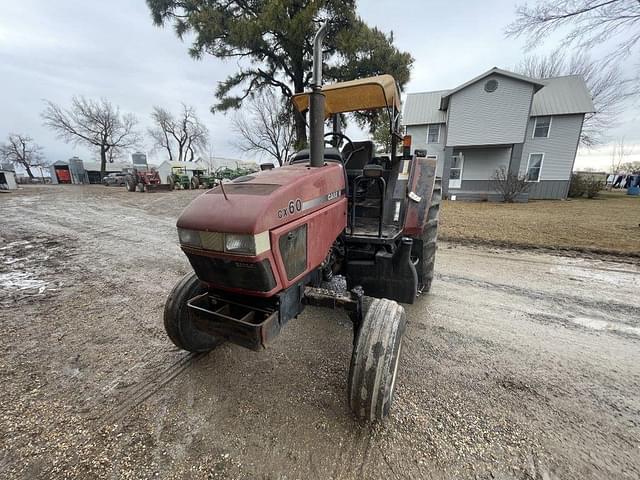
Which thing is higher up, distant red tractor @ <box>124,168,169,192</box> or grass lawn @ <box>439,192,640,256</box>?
distant red tractor @ <box>124,168,169,192</box>

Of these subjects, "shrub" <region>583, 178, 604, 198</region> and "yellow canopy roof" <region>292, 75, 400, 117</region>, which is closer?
"yellow canopy roof" <region>292, 75, 400, 117</region>

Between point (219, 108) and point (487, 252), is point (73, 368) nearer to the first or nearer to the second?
point (487, 252)

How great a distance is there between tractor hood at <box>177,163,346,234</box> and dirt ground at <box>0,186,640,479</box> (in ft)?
3.87

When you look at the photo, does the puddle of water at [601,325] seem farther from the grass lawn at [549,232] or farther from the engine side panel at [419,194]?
the grass lawn at [549,232]

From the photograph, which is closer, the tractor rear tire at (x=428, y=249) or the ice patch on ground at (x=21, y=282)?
the tractor rear tire at (x=428, y=249)

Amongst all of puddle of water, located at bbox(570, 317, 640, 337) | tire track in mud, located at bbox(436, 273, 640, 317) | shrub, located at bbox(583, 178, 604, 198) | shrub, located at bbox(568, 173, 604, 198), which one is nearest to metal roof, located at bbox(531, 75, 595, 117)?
shrub, located at bbox(568, 173, 604, 198)

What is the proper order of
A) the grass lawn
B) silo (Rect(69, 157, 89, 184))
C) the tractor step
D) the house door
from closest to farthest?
the tractor step → the grass lawn → the house door → silo (Rect(69, 157, 89, 184))

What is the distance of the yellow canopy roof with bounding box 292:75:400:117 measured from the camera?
2760mm

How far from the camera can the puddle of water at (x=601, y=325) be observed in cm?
266

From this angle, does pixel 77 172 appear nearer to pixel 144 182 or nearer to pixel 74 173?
pixel 74 173

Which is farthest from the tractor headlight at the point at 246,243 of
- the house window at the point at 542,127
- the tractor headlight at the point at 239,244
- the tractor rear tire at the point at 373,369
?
the house window at the point at 542,127

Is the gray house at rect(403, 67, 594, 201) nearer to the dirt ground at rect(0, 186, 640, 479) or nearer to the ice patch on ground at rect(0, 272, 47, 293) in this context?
the dirt ground at rect(0, 186, 640, 479)

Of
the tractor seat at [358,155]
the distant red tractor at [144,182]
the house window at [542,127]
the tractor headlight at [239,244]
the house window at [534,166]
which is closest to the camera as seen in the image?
the tractor headlight at [239,244]

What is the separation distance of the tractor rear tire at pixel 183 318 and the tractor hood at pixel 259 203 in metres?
0.76
